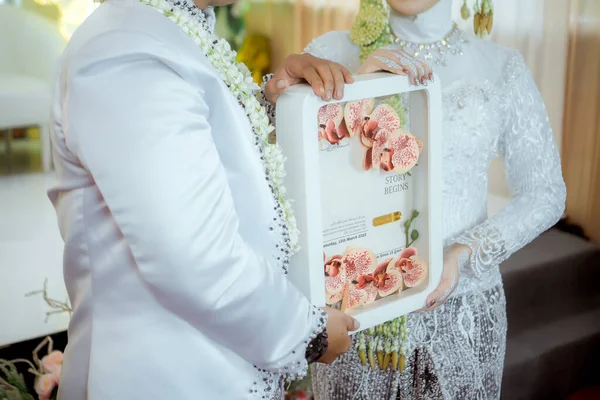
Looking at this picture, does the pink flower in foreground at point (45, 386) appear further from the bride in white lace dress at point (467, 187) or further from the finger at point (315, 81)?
the finger at point (315, 81)

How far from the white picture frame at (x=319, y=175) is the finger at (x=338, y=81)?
1 centimetres

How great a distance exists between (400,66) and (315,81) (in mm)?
168

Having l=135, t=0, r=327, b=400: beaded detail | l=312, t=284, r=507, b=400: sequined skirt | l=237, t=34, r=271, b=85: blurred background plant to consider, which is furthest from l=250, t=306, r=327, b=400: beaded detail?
l=237, t=34, r=271, b=85: blurred background plant

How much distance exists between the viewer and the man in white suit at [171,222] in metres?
0.81

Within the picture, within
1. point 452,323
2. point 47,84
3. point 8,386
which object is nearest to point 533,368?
point 452,323

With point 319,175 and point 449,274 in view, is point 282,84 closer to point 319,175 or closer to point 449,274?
point 319,175

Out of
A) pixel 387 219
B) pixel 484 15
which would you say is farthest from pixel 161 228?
pixel 484 15

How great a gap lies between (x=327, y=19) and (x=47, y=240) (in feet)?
6.88

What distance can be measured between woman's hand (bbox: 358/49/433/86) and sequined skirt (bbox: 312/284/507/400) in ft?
1.68

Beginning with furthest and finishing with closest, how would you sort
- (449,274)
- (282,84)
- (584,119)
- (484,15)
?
(584,119), (484,15), (449,274), (282,84)

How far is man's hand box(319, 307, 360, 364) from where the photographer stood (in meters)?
1.01

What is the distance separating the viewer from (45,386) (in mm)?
1483

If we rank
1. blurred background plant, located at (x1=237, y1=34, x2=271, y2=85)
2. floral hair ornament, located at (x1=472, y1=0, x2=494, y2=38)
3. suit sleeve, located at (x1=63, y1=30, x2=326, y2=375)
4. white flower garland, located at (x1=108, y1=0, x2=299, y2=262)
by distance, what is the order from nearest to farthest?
suit sleeve, located at (x1=63, y1=30, x2=326, y2=375), white flower garland, located at (x1=108, y1=0, x2=299, y2=262), floral hair ornament, located at (x1=472, y1=0, x2=494, y2=38), blurred background plant, located at (x1=237, y1=34, x2=271, y2=85)

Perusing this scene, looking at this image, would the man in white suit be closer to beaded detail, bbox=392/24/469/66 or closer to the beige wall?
beaded detail, bbox=392/24/469/66
